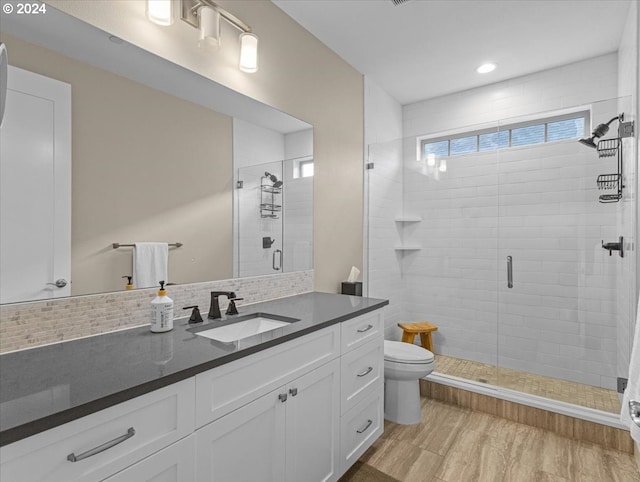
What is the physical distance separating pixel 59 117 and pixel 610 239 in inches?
129

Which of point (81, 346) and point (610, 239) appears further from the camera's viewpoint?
point (610, 239)

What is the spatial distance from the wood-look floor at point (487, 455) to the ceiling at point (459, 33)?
2.71m

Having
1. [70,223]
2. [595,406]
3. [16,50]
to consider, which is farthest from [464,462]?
[16,50]

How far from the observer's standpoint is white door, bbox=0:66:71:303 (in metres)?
1.13

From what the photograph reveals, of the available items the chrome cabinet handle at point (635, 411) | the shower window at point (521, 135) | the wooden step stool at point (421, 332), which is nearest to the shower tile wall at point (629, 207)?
the shower window at point (521, 135)

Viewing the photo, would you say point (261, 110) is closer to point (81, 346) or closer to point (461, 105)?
point (81, 346)

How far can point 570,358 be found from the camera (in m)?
2.77

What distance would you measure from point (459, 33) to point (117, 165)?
2.39 meters

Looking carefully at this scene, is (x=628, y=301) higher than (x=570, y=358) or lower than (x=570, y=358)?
higher

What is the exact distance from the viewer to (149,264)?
152 cm

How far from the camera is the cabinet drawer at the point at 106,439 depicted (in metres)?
0.71

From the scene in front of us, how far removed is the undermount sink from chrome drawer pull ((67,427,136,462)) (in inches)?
25.9

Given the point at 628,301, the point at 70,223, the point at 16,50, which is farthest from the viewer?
the point at 628,301

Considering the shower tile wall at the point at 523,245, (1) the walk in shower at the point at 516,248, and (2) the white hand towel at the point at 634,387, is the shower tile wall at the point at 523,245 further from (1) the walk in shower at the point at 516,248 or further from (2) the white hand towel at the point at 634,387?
(2) the white hand towel at the point at 634,387
